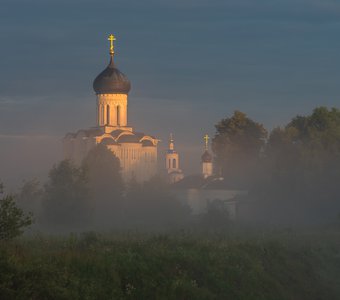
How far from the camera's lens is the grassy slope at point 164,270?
17661 mm

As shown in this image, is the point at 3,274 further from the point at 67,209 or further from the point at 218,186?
the point at 218,186

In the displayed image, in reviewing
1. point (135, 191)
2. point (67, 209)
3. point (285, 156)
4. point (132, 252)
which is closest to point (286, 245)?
point (132, 252)

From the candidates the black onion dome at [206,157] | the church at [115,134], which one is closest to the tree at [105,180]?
the church at [115,134]

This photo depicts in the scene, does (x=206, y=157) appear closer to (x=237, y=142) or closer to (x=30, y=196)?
(x=237, y=142)

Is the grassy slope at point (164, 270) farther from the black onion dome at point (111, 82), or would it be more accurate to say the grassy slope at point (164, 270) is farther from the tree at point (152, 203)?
the black onion dome at point (111, 82)

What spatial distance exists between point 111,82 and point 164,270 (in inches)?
2506

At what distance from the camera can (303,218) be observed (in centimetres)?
5662

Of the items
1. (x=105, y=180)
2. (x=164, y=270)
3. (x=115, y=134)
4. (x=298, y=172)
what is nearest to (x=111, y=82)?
(x=115, y=134)

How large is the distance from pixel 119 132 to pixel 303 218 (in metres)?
32.1

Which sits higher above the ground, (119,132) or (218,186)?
(119,132)

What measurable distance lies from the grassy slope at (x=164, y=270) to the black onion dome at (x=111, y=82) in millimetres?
54508

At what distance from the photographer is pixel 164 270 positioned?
21.5 metres

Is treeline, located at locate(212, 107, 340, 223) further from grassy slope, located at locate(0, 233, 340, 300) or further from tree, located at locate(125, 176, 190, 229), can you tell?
grassy slope, located at locate(0, 233, 340, 300)

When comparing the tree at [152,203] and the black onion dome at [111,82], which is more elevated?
the black onion dome at [111,82]
